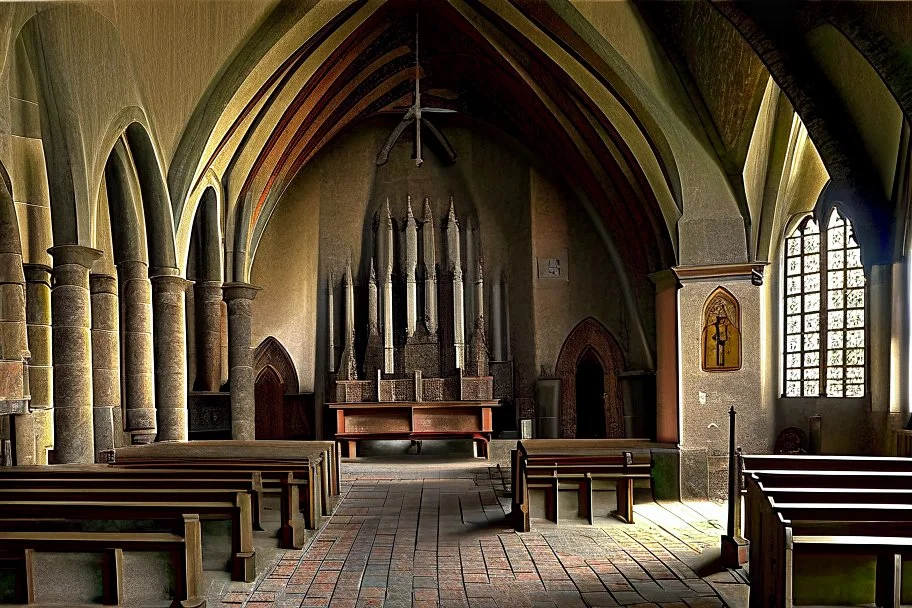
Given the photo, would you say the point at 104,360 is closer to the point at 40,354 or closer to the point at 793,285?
the point at 40,354

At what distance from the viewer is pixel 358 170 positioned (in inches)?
754

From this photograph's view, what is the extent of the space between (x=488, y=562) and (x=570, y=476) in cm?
230

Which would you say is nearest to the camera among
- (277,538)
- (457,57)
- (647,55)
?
(277,538)

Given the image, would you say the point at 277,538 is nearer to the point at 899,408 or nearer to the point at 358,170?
the point at 899,408

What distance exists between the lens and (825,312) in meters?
12.1

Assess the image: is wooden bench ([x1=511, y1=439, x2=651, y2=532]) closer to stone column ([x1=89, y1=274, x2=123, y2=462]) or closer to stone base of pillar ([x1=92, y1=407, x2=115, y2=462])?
stone base of pillar ([x1=92, y1=407, x2=115, y2=462])

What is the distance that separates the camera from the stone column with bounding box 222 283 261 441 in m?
15.2

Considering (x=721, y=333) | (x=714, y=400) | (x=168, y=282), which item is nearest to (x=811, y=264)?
(x=721, y=333)

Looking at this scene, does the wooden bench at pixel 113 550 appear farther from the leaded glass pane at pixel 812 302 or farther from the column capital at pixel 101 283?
the leaded glass pane at pixel 812 302

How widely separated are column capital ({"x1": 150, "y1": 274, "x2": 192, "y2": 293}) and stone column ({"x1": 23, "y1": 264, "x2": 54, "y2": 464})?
2047mm

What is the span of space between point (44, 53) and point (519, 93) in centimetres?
863

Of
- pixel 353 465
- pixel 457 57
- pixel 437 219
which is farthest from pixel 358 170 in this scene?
pixel 353 465

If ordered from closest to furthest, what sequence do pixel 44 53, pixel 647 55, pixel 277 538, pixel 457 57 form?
pixel 277 538 < pixel 44 53 < pixel 647 55 < pixel 457 57

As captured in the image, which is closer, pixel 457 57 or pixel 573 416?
pixel 457 57
